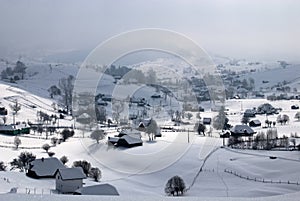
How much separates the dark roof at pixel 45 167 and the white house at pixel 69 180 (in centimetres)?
164

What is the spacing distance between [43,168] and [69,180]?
7.13 feet

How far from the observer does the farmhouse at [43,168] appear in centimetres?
1176

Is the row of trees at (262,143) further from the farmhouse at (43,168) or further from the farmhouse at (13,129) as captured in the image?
the farmhouse at (13,129)

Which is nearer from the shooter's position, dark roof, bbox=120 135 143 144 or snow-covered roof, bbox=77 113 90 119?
dark roof, bbox=120 135 143 144

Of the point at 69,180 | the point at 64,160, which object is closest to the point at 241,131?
the point at 64,160

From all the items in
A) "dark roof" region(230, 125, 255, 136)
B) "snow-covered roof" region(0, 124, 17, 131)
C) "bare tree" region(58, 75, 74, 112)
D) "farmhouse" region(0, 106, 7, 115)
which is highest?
"bare tree" region(58, 75, 74, 112)

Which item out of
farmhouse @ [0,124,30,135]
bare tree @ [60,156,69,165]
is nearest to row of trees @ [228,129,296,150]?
bare tree @ [60,156,69,165]

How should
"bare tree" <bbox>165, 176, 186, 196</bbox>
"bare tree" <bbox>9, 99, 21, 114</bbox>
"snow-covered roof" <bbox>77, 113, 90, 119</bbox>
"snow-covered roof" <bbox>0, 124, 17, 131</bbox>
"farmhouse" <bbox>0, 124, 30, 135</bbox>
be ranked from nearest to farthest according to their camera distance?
"bare tree" <bbox>165, 176, 186, 196</bbox>
"farmhouse" <bbox>0, 124, 30, 135</bbox>
"snow-covered roof" <bbox>0, 124, 17, 131</bbox>
"snow-covered roof" <bbox>77, 113, 90, 119</bbox>
"bare tree" <bbox>9, 99, 21, 114</bbox>

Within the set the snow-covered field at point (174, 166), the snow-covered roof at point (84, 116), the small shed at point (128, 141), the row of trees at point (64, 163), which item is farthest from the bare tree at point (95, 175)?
the snow-covered roof at point (84, 116)

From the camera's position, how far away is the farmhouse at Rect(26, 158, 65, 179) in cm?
1176

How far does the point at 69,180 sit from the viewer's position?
10.1 m

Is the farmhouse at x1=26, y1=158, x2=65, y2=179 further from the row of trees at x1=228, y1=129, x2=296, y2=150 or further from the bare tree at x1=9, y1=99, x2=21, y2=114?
the bare tree at x1=9, y1=99, x2=21, y2=114

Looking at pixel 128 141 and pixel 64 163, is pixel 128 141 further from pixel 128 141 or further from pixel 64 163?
pixel 64 163

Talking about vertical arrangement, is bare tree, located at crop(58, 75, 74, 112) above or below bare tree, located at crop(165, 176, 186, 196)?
above
